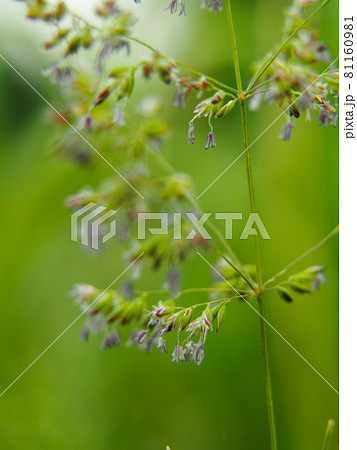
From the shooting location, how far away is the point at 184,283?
103 centimetres

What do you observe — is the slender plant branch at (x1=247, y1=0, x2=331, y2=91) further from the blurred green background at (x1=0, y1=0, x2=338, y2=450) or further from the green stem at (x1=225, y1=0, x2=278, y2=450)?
the blurred green background at (x1=0, y1=0, x2=338, y2=450)

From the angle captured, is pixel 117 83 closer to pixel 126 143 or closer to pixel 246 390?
pixel 126 143

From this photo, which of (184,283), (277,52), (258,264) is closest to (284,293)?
(258,264)

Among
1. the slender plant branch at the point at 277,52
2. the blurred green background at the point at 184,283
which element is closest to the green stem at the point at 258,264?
the slender plant branch at the point at 277,52

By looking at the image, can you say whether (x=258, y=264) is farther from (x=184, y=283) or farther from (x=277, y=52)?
(x=184, y=283)

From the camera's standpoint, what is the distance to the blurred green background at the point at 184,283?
92 cm

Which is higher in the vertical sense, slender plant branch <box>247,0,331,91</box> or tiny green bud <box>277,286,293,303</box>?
slender plant branch <box>247,0,331,91</box>

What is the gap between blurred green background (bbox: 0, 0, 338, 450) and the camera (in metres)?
0.92

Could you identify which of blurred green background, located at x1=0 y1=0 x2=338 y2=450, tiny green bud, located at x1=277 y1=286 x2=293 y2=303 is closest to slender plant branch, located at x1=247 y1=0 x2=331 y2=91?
tiny green bud, located at x1=277 y1=286 x2=293 y2=303

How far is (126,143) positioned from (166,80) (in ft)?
0.37

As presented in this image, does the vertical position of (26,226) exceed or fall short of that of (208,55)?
it falls short
